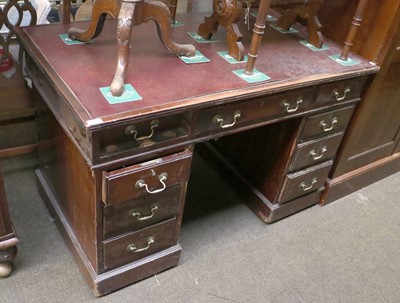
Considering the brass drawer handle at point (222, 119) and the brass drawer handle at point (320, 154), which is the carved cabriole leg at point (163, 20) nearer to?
the brass drawer handle at point (222, 119)

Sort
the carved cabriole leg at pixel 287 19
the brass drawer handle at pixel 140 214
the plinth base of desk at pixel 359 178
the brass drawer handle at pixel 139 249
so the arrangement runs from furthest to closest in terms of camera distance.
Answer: the plinth base of desk at pixel 359 178
the carved cabriole leg at pixel 287 19
the brass drawer handle at pixel 139 249
the brass drawer handle at pixel 140 214

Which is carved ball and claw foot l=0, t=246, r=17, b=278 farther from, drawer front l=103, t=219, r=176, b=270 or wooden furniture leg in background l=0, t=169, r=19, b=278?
drawer front l=103, t=219, r=176, b=270

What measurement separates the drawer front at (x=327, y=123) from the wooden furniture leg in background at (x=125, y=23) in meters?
0.59

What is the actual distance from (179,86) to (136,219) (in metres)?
0.48

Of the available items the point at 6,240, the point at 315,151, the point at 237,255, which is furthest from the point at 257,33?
the point at 6,240

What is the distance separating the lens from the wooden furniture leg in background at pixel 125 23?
116 centimetres

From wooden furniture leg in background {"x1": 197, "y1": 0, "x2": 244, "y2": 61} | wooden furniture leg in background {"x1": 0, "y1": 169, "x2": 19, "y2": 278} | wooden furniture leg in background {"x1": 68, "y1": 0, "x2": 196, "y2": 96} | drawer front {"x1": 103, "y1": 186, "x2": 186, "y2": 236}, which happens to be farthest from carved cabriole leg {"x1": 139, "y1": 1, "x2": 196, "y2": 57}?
wooden furniture leg in background {"x1": 0, "y1": 169, "x2": 19, "y2": 278}

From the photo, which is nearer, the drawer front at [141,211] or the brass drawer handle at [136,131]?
Result: the brass drawer handle at [136,131]

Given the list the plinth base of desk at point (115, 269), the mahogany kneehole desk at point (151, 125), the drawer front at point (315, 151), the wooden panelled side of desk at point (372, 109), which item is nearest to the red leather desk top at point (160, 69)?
the mahogany kneehole desk at point (151, 125)

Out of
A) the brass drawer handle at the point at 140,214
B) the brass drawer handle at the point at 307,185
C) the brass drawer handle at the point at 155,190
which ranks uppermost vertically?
the brass drawer handle at the point at 155,190

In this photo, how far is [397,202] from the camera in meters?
2.26

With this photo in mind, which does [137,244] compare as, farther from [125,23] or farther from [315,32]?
[315,32]

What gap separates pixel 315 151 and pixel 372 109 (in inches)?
14.7

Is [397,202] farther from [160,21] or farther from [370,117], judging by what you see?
[160,21]
